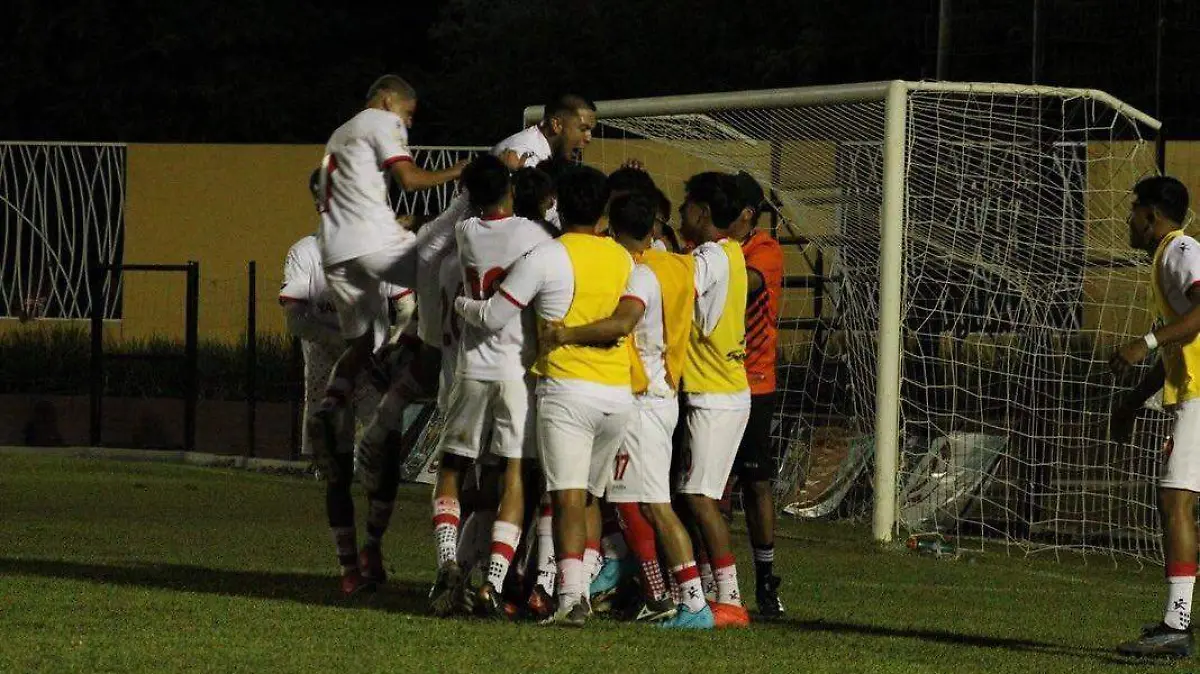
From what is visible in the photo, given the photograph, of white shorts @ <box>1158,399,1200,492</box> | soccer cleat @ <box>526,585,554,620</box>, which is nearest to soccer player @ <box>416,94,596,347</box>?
soccer cleat @ <box>526,585,554,620</box>

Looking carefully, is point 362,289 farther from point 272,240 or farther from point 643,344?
point 272,240

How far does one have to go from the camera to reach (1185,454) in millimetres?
9195

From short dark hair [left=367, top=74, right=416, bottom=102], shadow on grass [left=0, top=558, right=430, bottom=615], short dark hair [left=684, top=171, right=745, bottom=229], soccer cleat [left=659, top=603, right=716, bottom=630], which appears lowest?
shadow on grass [left=0, top=558, right=430, bottom=615]

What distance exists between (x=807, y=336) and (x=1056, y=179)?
3105 millimetres

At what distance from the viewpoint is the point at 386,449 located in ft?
35.0

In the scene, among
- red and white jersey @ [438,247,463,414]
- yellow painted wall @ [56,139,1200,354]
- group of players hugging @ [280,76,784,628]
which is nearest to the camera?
group of players hugging @ [280,76,784,628]

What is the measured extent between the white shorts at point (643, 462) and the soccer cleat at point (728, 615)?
0.59 m

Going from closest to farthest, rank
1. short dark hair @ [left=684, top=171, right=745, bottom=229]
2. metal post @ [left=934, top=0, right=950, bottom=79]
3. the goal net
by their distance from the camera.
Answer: short dark hair @ [left=684, top=171, right=745, bottom=229] → the goal net → metal post @ [left=934, top=0, right=950, bottom=79]

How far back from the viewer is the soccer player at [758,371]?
36.0ft

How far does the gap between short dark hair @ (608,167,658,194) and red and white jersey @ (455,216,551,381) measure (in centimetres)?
42

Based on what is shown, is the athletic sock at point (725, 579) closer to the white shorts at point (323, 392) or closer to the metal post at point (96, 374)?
the white shorts at point (323, 392)

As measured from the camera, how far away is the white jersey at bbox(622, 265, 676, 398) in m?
9.54

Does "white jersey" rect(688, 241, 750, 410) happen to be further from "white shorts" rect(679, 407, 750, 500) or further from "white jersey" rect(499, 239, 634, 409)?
"white jersey" rect(499, 239, 634, 409)

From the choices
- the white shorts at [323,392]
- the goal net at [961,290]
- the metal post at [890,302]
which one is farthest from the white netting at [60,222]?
the white shorts at [323,392]
